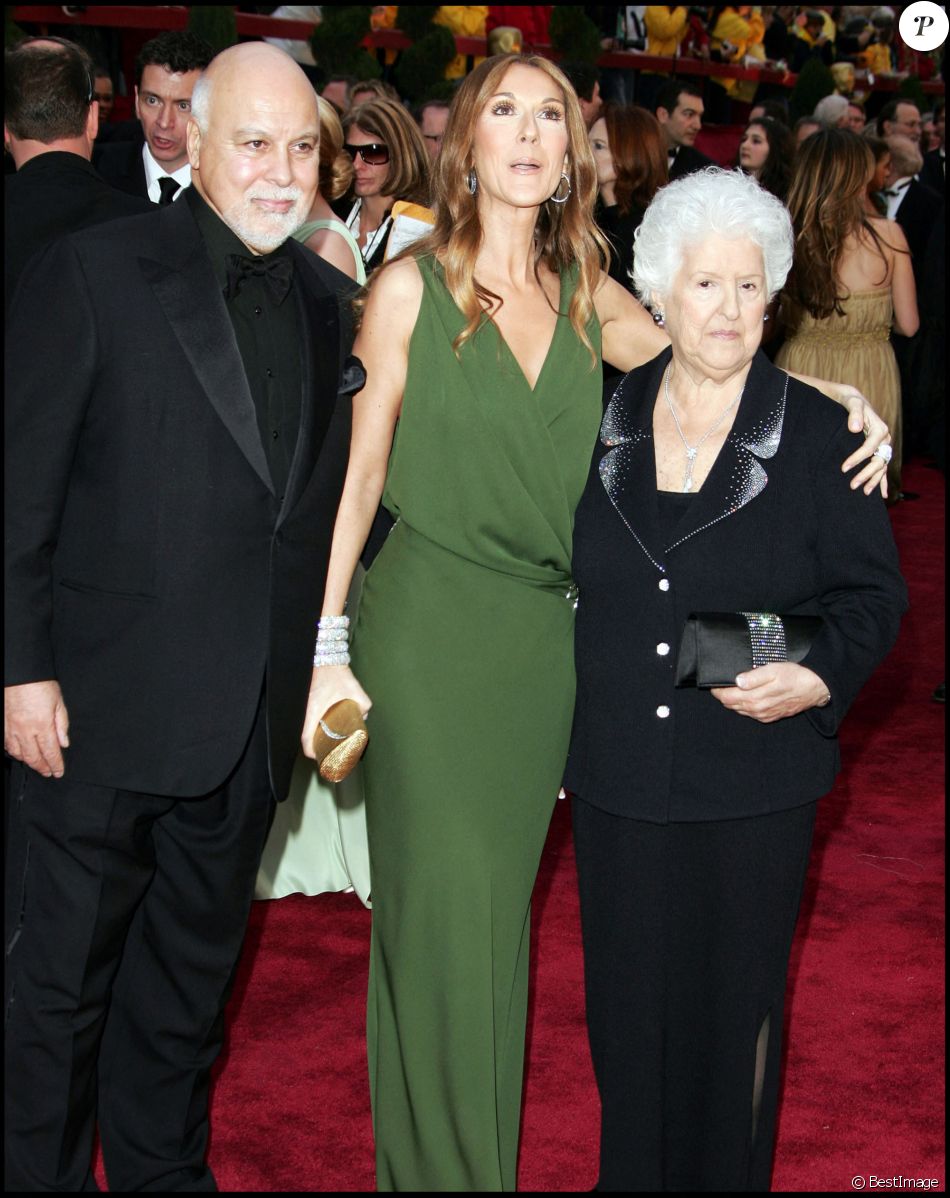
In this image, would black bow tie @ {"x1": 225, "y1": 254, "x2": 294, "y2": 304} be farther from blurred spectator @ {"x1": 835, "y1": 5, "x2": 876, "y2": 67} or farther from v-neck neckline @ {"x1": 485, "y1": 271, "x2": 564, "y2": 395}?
blurred spectator @ {"x1": 835, "y1": 5, "x2": 876, "y2": 67}

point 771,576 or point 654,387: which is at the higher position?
point 654,387

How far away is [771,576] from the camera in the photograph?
2363 millimetres

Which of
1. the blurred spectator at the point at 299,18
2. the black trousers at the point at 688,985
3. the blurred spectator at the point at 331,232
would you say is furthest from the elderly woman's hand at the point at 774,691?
the blurred spectator at the point at 299,18

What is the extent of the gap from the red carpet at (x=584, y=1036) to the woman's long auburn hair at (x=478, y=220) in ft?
5.03

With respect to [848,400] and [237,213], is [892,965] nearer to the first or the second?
[848,400]

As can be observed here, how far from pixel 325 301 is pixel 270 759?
2.45 feet

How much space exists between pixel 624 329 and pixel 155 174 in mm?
3007

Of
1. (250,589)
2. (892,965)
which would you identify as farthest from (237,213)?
(892,965)

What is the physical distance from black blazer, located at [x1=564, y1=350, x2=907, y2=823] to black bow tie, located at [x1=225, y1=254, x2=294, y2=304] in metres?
0.63

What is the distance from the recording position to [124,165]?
5477 millimetres

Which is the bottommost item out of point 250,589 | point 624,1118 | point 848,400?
point 624,1118

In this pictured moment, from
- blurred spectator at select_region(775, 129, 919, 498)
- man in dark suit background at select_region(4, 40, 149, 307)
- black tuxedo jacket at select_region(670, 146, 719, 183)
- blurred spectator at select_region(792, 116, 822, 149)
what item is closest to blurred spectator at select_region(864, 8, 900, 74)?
blurred spectator at select_region(792, 116, 822, 149)

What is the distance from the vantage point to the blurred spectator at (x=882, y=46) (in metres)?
16.5

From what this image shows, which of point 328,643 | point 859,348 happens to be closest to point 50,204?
point 328,643
